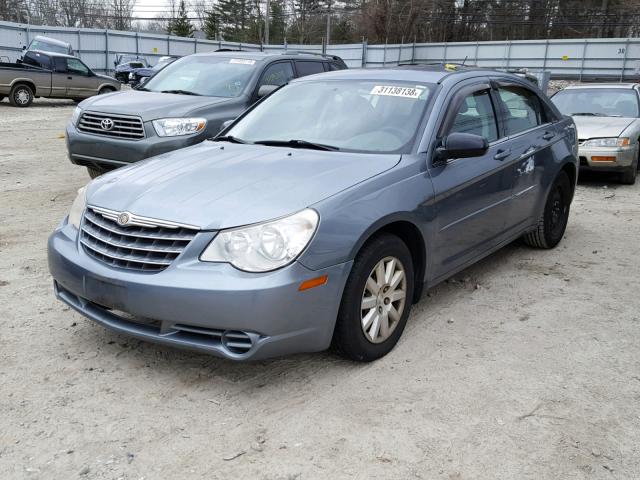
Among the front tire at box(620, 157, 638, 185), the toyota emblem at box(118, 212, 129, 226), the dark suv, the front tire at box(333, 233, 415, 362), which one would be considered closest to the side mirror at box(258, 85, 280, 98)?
the dark suv

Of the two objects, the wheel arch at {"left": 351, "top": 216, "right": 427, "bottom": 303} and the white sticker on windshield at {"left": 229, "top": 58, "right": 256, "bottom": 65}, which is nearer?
the wheel arch at {"left": 351, "top": 216, "right": 427, "bottom": 303}

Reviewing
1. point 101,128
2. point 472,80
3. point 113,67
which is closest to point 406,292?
point 472,80

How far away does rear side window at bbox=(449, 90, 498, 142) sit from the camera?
4383 mm

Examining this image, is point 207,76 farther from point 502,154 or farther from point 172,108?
point 502,154

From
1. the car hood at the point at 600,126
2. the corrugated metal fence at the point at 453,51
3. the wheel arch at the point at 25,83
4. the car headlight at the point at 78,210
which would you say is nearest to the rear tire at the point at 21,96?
the wheel arch at the point at 25,83

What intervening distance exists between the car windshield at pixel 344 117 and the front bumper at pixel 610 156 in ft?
19.0

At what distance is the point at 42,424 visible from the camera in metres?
2.93

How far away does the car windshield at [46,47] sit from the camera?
23.9 metres

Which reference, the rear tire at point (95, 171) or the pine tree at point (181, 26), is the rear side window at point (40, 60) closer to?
the rear tire at point (95, 171)

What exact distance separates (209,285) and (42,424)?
0.99 meters

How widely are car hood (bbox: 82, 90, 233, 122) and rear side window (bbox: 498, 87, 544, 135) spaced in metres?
3.42

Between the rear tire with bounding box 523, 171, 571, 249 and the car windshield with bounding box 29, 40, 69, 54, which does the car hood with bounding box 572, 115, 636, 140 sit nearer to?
the rear tire with bounding box 523, 171, 571, 249

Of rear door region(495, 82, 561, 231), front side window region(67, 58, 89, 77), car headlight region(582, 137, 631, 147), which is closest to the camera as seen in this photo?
rear door region(495, 82, 561, 231)

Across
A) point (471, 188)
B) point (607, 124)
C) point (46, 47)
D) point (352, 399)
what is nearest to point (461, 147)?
point (471, 188)
